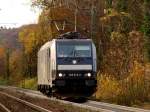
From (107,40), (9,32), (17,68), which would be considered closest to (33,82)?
(107,40)

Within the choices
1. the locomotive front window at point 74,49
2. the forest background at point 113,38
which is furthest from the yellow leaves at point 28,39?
the locomotive front window at point 74,49

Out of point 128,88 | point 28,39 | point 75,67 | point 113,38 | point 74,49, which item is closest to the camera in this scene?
point 75,67

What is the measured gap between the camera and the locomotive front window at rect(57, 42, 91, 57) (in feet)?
94.3

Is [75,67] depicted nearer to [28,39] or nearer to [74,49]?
[74,49]

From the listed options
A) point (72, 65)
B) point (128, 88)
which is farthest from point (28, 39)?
point (72, 65)

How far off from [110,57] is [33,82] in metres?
37.4

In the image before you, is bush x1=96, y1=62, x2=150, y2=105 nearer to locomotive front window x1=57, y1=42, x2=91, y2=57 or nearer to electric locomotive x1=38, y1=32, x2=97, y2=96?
electric locomotive x1=38, y1=32, x2=97, y2=96

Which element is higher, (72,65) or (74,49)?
(74,49)

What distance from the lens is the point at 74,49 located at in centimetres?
2905

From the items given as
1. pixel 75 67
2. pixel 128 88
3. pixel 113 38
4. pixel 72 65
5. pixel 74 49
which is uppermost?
pixel 113 38

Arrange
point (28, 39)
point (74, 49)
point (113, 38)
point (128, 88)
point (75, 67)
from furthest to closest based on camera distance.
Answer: point (28, 39)
point (113, 38)
point (128, 88)
point (74, 49)
point (75, 67)

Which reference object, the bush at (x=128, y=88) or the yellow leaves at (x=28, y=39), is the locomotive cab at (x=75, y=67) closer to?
the bush at (x=128, y=88)

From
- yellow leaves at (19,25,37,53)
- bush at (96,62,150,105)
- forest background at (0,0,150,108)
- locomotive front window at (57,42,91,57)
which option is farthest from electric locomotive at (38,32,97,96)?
yellow leaves at (19,25,37,53)

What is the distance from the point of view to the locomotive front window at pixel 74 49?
94.3 feet
